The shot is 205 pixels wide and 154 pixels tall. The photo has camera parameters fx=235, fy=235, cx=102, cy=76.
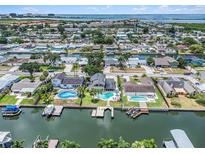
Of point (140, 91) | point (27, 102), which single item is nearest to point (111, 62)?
point (140, 91)

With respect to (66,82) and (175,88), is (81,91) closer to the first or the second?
(66,82)

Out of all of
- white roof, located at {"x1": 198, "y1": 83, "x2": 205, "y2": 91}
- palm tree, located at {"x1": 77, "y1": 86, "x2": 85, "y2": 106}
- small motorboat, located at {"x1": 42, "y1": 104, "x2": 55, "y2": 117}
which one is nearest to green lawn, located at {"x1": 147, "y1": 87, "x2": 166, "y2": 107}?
white roof, located at {"x1": 198, "y1": 83, "x2": 205, "y2": 91}

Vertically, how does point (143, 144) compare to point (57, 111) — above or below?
above

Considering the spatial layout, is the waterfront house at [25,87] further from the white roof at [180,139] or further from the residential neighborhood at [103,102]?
the white roof at [180,139]

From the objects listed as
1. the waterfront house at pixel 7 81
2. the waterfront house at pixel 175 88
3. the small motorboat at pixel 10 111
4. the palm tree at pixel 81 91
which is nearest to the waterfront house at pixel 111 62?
the waterfront house at pixel 175 88

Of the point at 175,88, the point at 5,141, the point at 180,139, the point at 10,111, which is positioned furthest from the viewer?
the point at 175,88

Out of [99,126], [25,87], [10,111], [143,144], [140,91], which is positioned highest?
[143,144]
